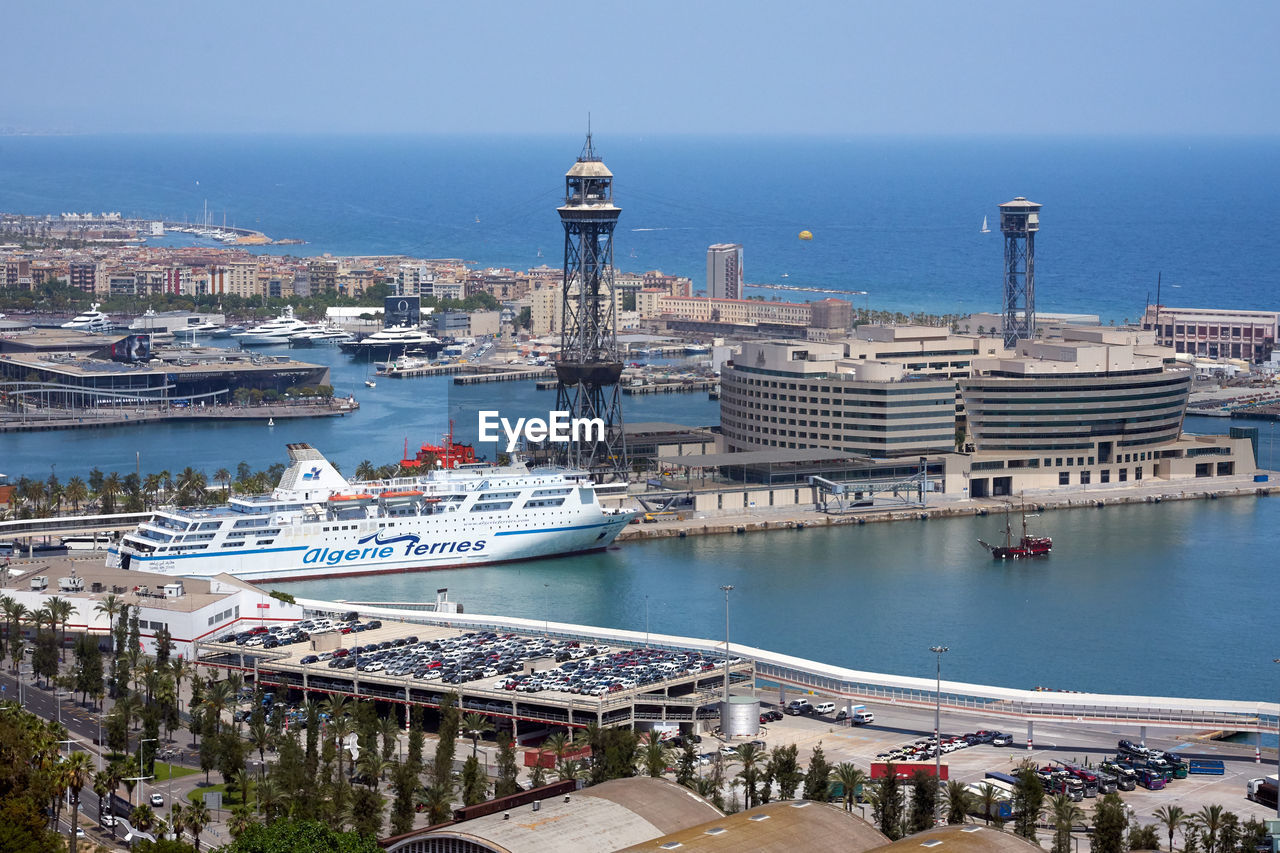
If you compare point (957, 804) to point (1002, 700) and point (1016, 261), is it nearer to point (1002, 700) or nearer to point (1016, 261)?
point (1002, 700)

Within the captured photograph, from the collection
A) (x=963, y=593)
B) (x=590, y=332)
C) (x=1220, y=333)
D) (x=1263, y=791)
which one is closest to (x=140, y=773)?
(x=1263, y=791)

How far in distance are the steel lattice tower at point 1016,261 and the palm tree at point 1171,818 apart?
51431 millimetres

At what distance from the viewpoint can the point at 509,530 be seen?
52938mm

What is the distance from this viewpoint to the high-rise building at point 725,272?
384ft

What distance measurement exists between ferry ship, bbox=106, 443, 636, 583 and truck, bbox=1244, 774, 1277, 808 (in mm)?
25574

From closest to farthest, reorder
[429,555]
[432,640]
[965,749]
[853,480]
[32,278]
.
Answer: [965,749] → [432,640] → [429,555] → [853,480] → [32,278]

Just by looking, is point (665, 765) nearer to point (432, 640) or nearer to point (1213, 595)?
point (432, 640)

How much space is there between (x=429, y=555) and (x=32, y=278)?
8149 cm

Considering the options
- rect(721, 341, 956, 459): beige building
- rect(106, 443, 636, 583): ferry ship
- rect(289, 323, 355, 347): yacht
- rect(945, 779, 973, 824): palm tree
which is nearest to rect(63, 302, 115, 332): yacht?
rect(289, 323, 355, 347): yacht

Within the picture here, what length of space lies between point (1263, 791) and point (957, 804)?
5.16 meters

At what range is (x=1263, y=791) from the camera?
29531 mm

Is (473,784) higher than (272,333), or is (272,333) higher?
(272,333)

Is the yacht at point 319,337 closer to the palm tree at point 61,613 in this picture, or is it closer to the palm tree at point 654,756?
the palm tree at point 61,613

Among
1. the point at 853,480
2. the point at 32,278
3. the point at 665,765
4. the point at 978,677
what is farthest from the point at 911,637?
the point at 32,278
